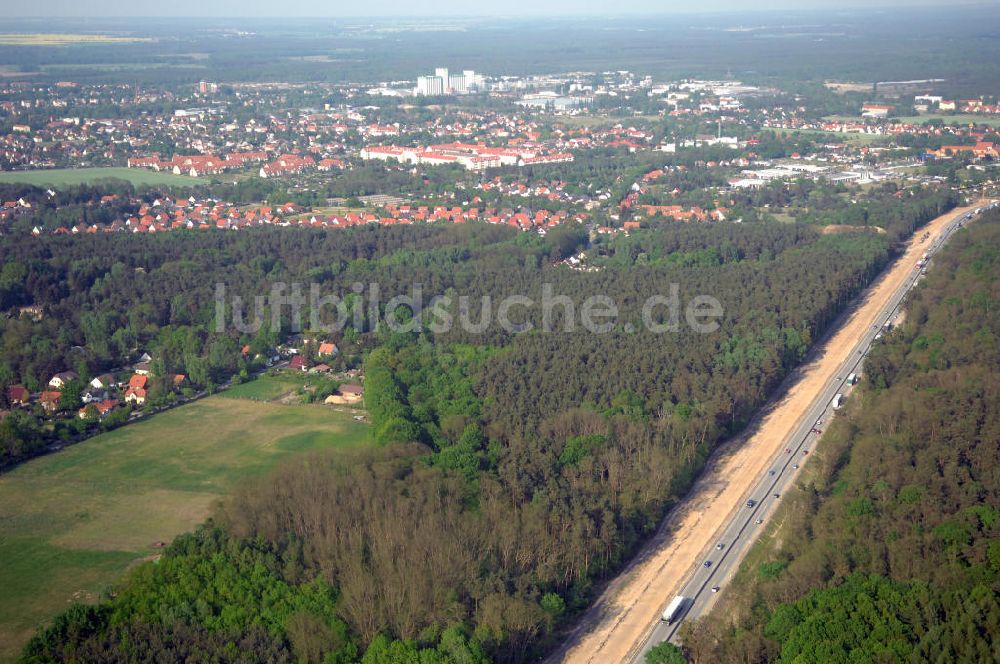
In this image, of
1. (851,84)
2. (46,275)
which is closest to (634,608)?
(46,275)

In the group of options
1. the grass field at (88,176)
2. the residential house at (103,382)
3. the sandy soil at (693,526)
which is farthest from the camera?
the grass field at (88,176)

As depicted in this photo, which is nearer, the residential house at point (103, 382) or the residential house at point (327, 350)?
the residential house at point (103, 382)

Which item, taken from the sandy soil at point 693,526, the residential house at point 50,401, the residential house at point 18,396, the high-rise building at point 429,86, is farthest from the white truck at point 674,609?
the high-rise building at point 429,86

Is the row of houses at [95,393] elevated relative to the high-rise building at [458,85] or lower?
lower

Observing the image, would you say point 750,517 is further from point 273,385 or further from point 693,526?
point 273,385

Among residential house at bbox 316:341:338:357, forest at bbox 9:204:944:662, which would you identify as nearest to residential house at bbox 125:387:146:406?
forest at bbox 9:204:944:662

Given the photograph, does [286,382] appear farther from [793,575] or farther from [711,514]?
[793,575]

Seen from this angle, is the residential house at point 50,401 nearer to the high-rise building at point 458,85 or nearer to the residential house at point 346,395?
the residential house at point 346,395
